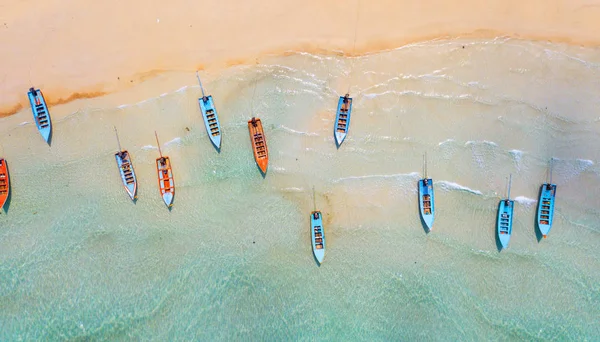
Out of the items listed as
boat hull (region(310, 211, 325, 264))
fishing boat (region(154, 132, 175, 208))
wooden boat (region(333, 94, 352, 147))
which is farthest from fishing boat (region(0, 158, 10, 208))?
wooden boat (region(333, 94, 352, 147))

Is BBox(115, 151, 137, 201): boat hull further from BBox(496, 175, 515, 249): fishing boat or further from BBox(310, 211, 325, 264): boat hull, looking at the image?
BBox(496, 175, 515, 249): fishing boat

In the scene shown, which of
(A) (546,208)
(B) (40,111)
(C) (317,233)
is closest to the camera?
(B) (40,111)

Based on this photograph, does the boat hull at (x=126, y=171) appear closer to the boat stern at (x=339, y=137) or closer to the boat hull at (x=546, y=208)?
the boat stern at (x=339, y=137)

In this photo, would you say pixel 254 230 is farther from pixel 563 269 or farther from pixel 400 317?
pixel 563 269

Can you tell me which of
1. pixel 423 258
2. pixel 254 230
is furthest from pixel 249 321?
pixel 423 258

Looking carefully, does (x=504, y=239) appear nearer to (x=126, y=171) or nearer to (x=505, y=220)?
(x=505, y=220)

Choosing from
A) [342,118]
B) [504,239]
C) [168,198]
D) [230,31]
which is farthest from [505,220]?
[168,198]
